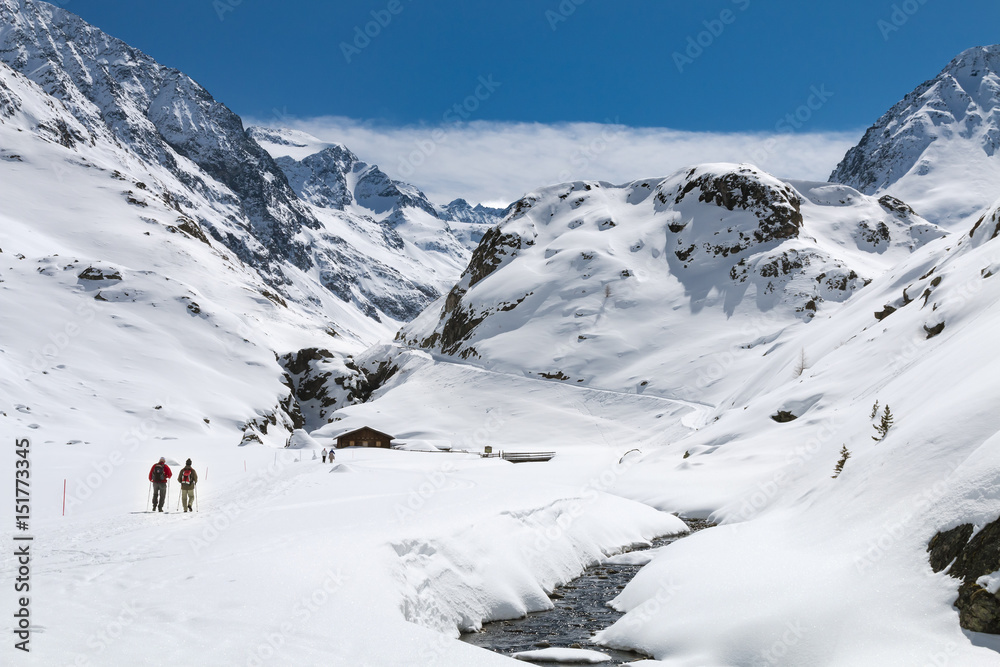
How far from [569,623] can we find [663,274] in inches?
3545

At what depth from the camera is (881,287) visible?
51.8 meters

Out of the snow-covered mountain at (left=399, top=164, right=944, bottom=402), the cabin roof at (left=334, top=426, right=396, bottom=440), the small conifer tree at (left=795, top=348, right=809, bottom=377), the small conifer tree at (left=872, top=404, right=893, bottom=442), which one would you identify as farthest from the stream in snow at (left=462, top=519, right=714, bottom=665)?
the snow-covered mountain at (left=399, top=164, right=944, bottom=402)

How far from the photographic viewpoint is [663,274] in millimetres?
99500

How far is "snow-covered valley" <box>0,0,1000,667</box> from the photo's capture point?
30.9 ft

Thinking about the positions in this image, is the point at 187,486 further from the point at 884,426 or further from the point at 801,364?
the point at 801,364

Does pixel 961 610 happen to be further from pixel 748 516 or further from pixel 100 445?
pixel 100 445

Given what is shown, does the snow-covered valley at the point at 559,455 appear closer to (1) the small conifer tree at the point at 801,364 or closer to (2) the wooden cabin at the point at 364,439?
(1) the small conifer tree at the point at 801,364

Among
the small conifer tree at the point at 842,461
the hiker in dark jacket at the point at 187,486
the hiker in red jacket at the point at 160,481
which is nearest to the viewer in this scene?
the small conifer tree at the point at 842,461

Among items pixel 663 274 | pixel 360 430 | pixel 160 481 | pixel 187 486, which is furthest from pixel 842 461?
pixel 663 274

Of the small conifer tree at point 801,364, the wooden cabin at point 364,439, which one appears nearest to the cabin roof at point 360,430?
the wooden cabin at point 364,439

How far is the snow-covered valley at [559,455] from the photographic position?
9414 millimetres

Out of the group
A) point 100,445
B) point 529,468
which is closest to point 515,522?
point 529,468

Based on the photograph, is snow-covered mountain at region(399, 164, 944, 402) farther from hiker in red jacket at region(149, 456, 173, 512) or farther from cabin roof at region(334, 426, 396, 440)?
hiker in red jacket at region(149, 456, 173, 512)

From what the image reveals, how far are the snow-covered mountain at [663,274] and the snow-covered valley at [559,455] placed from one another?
544mm
